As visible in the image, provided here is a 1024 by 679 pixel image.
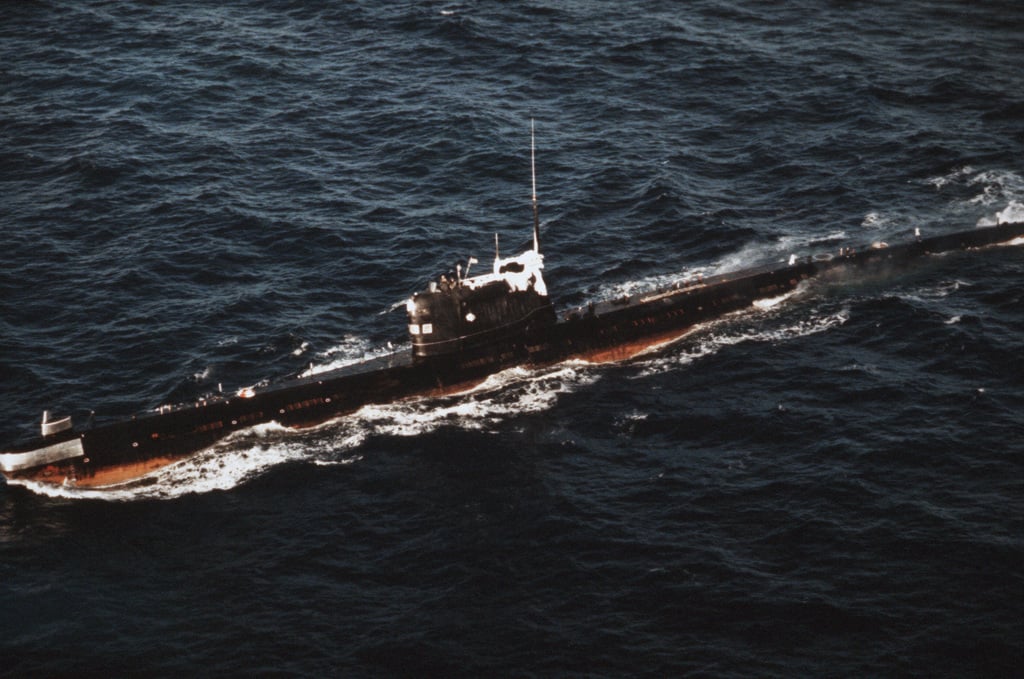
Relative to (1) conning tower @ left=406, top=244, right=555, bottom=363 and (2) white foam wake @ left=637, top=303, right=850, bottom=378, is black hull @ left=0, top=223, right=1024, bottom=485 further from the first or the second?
(2) white foam wake @ left=637, top=303, right=850, bottom=378

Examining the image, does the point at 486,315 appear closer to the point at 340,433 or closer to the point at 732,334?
the point at 340,433

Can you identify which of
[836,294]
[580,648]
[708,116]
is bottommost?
[580,648]

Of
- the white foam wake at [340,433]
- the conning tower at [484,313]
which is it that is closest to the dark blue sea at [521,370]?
the white foam wake at [340,433]

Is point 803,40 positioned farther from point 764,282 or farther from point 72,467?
point 72,467

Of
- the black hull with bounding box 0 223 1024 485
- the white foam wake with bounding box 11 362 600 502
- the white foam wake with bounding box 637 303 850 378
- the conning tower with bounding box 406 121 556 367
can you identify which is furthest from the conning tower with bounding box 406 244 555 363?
the white foam wake with bounding box 637 303 850 378

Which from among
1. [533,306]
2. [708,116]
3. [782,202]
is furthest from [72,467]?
[708,116]

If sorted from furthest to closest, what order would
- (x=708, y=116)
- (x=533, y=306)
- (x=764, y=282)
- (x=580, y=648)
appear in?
(x=708, y=116) → (x=764, y=282) → (x=533, y=306) → (x=580, y=648)
